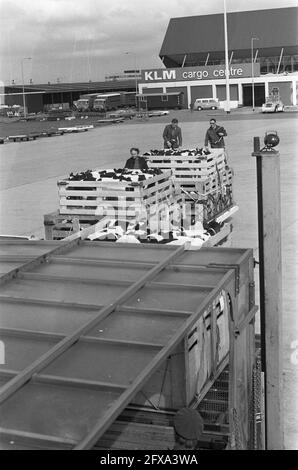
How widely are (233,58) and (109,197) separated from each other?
236 feet

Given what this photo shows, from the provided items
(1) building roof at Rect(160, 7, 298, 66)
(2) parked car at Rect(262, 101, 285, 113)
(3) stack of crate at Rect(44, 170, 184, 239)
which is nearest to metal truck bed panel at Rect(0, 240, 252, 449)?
(3) stack of crate at Rect(44, 170, 184, 239)

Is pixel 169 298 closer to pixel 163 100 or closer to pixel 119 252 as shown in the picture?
pixel 119 252

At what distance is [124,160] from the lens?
24531 millimetres

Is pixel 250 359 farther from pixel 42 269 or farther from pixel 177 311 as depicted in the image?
pixel 42 269

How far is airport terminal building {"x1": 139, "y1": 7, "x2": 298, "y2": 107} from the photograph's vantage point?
70750 mm

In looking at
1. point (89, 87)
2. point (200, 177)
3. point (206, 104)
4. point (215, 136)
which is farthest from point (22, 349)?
point (89, 87)

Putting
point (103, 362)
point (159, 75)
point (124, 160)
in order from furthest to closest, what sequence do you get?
point (159, 75) → point (124, 160) → point (103, 362)

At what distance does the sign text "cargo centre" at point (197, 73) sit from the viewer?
70.8m

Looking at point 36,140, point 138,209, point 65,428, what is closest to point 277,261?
point 65,428

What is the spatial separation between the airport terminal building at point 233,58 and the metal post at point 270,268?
2585 inches

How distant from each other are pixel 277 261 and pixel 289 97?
67373mm

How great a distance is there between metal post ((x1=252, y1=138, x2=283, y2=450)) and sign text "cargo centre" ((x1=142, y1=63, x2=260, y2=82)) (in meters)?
68.8

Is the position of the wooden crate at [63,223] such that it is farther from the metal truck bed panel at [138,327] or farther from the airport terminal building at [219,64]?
the airport terminal building at [219,64]

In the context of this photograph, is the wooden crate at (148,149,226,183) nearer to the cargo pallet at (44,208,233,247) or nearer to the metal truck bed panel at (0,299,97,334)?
the cargo pallet at (44,208,233,247)
